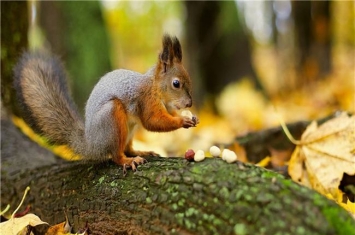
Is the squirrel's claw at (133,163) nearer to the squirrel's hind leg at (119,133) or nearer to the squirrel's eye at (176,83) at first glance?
the squirrel's hind leg at (119,133)

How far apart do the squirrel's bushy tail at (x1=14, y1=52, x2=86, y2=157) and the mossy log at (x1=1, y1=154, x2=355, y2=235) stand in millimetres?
187

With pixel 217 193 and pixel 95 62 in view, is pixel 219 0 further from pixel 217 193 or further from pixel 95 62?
pixel 217 193

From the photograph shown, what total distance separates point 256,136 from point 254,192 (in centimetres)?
137

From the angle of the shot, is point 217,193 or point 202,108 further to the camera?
point 202,108

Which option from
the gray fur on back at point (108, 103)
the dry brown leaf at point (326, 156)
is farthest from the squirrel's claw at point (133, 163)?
the dry brown leaf at point (326, 156)

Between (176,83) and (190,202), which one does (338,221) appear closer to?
(190,202)

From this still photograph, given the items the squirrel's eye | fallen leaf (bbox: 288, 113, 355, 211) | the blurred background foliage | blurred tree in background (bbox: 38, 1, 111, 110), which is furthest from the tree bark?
blurred tree in background (bbox: 38, 1, 111, 110)

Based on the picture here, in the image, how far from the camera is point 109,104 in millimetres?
1812

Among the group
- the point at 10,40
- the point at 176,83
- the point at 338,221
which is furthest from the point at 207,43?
the point at 338,221

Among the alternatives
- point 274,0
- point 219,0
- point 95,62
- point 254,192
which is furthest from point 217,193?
point 274,0

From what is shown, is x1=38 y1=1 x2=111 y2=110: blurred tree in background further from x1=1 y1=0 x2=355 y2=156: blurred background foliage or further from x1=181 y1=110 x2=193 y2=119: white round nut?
x1=181 y1=110 x2=193 y2=119: white round nut

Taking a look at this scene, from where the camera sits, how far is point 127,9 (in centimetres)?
1552

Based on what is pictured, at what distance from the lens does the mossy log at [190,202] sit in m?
1.22

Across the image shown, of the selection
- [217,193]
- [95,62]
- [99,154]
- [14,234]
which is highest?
[95,62]
